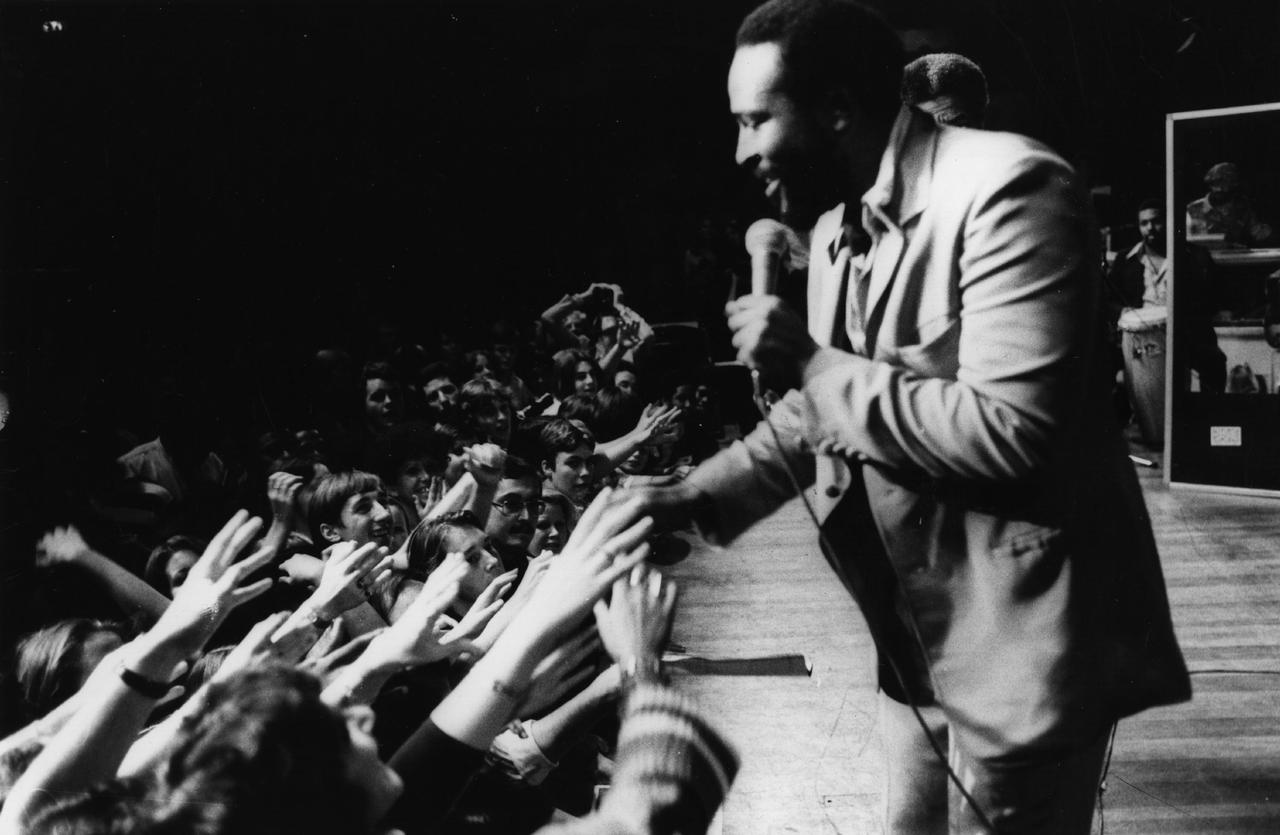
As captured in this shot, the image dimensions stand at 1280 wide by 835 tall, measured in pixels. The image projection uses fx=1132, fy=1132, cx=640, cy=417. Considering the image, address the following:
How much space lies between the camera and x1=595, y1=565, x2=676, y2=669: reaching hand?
6.18 feet

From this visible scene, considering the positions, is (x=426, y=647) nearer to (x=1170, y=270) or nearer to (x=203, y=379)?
(x=203, y=379)

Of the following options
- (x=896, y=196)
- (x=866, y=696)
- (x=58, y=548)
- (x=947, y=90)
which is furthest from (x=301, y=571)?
(x=947, y=90)

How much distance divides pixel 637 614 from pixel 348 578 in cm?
64

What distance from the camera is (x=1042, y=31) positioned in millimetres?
1937

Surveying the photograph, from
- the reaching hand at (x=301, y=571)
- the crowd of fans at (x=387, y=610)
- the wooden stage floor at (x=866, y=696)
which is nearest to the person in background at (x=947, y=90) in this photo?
the crowd of fans at (x=387, y=610)

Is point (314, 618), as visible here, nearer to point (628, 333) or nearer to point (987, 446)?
point (628, 333)

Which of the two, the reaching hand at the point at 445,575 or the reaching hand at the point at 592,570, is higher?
the reaching hand at the point at 592,570

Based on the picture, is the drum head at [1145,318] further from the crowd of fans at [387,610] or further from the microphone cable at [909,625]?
the crowd of fans at [387,610]

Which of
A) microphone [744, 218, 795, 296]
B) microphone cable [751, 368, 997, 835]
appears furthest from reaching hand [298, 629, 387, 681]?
microphone [744, 218, 795, 296]

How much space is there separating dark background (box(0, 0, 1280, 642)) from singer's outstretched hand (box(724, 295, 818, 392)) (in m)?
0.29

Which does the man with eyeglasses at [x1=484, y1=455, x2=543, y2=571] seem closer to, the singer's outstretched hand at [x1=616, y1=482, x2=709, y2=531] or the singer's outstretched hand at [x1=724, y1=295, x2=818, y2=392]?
the singer's outstretched hand at [x1=616, y1=482, x2=709, y2=531]

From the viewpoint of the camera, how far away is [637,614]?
6.20 feet

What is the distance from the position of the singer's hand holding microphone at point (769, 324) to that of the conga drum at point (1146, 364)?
1.77ft

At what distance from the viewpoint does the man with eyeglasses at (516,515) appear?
249 cm
